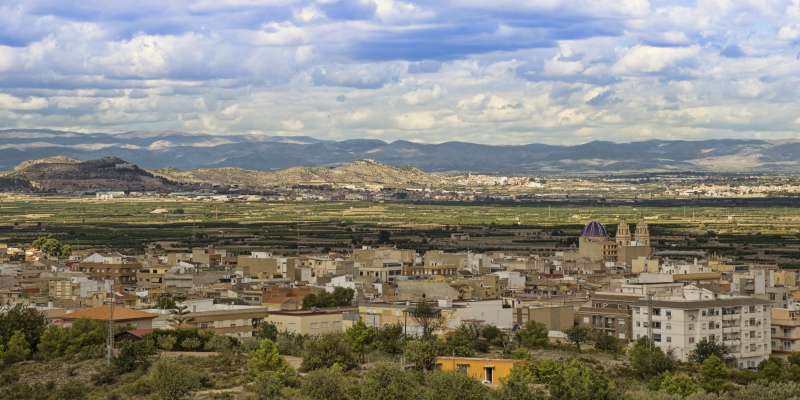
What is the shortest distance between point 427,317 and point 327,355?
42.7 ft

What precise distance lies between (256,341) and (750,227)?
124 meters

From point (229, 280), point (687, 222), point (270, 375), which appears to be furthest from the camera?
point (687, 222)

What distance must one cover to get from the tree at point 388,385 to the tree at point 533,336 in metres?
15.9

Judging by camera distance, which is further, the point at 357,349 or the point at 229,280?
the point at 229,280

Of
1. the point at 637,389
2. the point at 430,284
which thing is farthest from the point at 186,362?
the point at 430,284

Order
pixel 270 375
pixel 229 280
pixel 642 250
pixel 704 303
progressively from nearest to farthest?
1. pixel 270 375
2. pixel 704 303
3. pixel 229 280
4. pixel 642 250

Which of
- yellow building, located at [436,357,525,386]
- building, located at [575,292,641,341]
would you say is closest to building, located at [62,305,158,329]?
yellow building, located at [436,357,525,386]

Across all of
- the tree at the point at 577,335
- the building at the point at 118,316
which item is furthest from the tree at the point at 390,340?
the building at the point at 118,316

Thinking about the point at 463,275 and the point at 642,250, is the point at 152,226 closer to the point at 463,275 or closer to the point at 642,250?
the point at 642,250

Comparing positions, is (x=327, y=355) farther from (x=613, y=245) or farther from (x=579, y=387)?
(x=613, y=245)

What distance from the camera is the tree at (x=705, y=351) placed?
6099 centimetres

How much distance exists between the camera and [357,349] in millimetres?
59062

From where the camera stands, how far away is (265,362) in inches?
2041

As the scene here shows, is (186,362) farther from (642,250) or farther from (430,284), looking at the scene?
(642,250)
